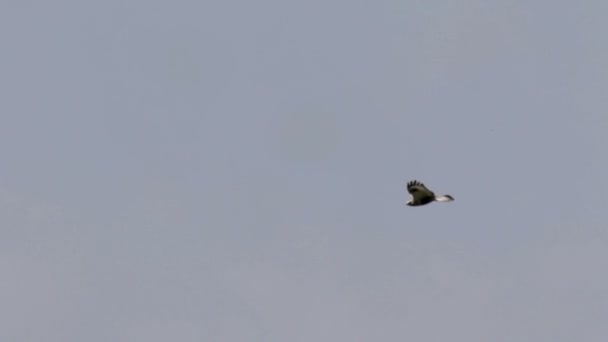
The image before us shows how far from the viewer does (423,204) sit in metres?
115

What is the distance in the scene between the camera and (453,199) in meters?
109

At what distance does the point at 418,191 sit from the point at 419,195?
1.51 feet

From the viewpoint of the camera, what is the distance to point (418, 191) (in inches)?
4500

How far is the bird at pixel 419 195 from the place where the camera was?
114 meters

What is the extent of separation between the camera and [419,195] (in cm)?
11456

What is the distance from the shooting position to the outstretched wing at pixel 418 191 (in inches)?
4486

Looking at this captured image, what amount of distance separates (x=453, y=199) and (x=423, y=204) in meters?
6.42

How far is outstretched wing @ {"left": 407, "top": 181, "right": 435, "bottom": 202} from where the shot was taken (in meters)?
114

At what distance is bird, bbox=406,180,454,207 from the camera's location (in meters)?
114
